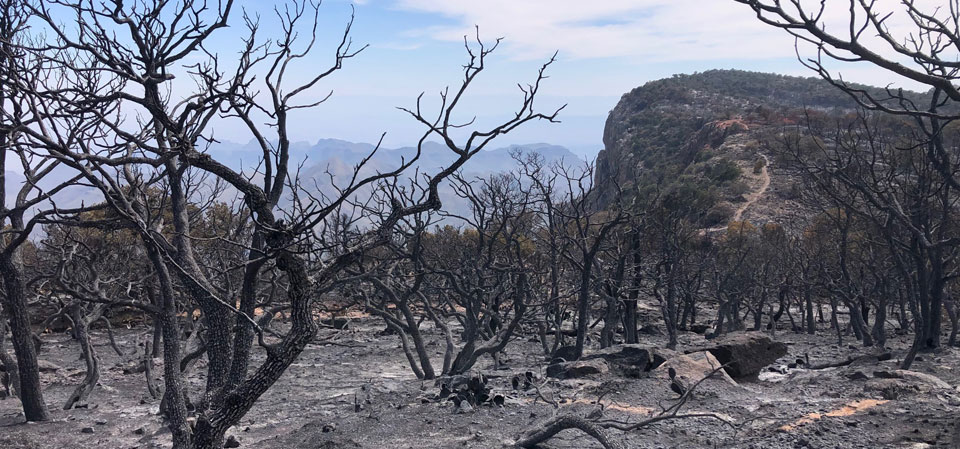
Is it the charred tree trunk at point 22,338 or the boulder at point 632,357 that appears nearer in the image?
the charred tree trunk at point 22,338

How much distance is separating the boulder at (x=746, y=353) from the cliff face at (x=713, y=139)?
30.7ft

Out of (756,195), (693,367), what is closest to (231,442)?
(693,367)

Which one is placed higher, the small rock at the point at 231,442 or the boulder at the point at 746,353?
the boulder at the point at 746,353

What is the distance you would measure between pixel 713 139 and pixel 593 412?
5374 centimetres

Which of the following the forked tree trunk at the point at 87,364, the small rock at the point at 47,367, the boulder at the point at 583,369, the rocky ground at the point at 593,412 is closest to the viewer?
the rocky ground at the point at 593,412

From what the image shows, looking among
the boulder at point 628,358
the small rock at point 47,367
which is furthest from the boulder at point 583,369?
the small rock at point 47,367

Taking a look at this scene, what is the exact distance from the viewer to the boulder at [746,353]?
442 inches

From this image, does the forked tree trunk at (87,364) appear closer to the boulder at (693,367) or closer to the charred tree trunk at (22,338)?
the charred tree trunk at (22,338)

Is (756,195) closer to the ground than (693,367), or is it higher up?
higher up

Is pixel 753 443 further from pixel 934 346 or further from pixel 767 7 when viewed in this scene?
pixel 934 346

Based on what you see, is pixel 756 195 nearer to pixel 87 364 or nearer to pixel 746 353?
pixel 746 353

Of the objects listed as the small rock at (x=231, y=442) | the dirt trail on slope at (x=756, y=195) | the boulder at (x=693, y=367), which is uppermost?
the dirt trail on slope at (x=756, y=195)

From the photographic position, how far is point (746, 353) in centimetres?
1138

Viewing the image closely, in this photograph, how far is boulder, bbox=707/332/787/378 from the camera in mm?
11234
